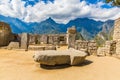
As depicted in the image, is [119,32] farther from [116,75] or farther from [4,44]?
[4,44]

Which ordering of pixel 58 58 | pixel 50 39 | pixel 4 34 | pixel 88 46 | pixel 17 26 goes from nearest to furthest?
pixel 58 58 → pixel 88 46 → pixel 4 34 → pixel 50 39 → pixel 17 26

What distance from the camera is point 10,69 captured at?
11.2 metres

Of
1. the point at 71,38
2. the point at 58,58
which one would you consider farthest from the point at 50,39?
the point at 58,58

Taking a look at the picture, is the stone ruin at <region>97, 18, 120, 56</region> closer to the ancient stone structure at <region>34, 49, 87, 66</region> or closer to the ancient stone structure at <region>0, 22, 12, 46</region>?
the ancient stone structure at <region>34, 49, 87, 66</region>

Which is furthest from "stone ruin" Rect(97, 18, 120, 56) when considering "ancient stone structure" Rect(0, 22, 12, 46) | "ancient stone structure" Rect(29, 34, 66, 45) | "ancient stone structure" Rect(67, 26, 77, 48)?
"ancient stone structure" Rect(0, 22, 12, 46)

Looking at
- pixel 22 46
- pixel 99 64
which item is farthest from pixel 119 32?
pixel 22 46

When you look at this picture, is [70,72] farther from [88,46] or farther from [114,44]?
[114,44]

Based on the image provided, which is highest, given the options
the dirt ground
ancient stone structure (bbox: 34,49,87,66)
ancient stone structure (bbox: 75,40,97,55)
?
ancient stone structure (bbox: 75,40,97,55)

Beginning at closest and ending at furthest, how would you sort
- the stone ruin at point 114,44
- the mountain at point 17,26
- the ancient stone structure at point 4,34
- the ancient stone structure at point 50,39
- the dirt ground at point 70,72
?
1. the dirt ground at point 70,72
2. the stone ruin at point 114,44
3. the ancient stone structure at point 4,34
4. the ancient stone structure at point 50,39
5. the mountain at point 17,26

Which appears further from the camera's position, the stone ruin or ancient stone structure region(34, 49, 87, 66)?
the stone ruin

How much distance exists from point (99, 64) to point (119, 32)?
4.33m

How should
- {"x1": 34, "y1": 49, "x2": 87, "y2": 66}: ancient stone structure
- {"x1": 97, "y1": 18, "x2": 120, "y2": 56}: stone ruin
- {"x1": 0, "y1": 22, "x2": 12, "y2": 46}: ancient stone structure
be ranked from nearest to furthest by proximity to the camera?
{"x1": 34, "y1": 49, "x2": 87, "y2": 66}: ancient stone structure, {"x1": 97, "y1": 18, "x2": 120, "y2": 56}: stone ruin, {"x1": 0, "y1": 22, "x2": 12, "y2": 46}: ancient stone structure

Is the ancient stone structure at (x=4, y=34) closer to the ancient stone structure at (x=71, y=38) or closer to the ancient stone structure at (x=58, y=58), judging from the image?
the ancient stone structure at (x=71, y=38)

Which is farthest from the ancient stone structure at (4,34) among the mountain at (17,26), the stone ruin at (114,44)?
the mountain at (17,26)
